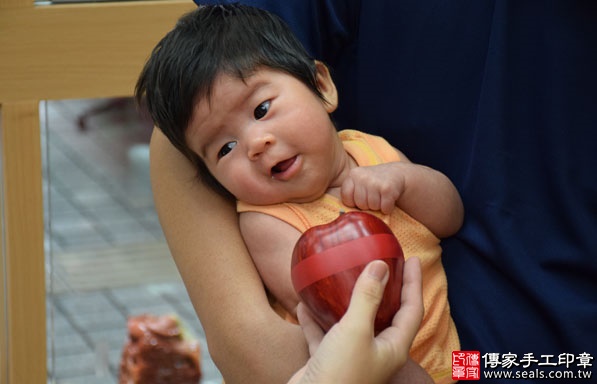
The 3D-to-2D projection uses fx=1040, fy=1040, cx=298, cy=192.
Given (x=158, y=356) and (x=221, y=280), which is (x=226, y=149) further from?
(x=158, y=356)

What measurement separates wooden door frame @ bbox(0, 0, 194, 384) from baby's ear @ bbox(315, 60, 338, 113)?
0.83 metres

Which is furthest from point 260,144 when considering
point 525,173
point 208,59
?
point 525,173

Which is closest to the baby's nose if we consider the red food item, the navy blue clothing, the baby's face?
the baby's face

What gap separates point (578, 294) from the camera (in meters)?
1.40

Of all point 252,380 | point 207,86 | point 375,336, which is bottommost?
point 252,380

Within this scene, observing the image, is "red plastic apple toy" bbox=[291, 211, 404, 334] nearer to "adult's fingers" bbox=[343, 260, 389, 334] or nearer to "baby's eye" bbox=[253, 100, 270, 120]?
"adult's fingers" bbox=[343, 260, 389, 334]

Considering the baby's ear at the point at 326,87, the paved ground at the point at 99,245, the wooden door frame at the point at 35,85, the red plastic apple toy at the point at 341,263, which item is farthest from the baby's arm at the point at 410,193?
the paved ground at the point at 99,245

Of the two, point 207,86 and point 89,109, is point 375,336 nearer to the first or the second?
point 207,86

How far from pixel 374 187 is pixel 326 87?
Result: 18cm

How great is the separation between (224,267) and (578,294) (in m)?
0.48

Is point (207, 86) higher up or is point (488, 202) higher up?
point (207, 86)

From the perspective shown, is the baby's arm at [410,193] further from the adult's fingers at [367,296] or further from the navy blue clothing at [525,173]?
the adult's fingers at [367,296]

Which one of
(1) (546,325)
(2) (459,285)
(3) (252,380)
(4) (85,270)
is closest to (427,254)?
(2) (459,285)

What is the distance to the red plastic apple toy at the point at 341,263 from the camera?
47.6 inches
